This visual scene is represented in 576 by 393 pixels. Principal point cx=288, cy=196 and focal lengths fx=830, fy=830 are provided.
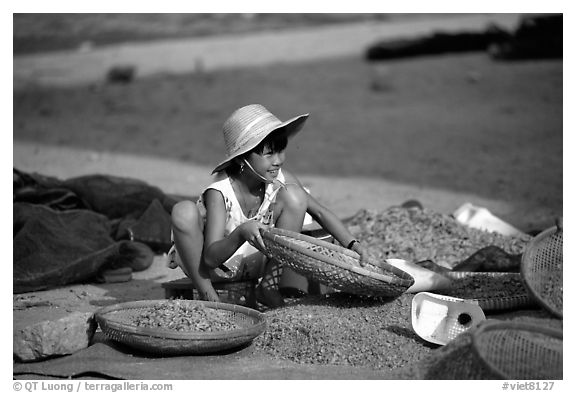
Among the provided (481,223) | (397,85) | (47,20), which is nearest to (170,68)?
(397,85)

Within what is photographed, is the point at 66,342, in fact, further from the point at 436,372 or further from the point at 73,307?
the point at 436,372

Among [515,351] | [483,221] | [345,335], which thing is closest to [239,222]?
[345,335]

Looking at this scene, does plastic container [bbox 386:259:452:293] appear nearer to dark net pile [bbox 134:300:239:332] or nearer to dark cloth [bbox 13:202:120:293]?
dark net pile [bbox 134:300:239:332]

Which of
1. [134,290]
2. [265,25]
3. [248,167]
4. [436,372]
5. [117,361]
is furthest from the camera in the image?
[265,25]

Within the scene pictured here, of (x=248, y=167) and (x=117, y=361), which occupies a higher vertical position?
(x=248, y=167)

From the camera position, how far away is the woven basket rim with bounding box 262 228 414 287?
11.3ft

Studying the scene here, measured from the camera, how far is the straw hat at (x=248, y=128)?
3.82 meters

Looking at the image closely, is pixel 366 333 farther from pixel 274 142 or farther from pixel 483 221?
pixel 483 221

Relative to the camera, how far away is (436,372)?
303cm

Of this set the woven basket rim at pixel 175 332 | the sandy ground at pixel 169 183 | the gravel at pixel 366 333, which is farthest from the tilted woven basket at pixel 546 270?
→ the sandy ground at pixel 169 183

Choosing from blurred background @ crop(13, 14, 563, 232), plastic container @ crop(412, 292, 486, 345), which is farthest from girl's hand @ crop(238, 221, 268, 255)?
blurred background @ crop(13, 14, 563, 232)

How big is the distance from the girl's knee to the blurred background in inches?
87.1

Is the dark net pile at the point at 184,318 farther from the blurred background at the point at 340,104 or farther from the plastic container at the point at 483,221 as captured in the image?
the blurred background at the point at 340,104

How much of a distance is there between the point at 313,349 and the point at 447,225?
1780 millimetres
